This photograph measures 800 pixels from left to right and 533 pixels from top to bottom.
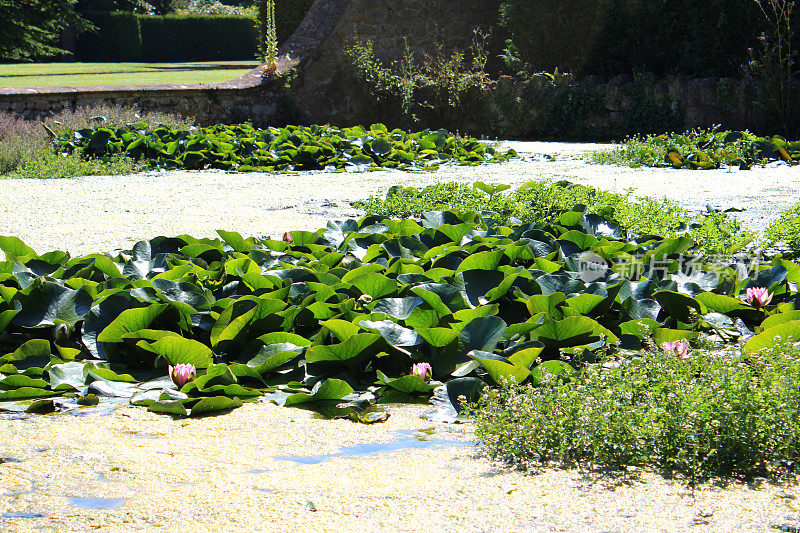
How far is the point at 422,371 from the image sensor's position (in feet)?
8.06

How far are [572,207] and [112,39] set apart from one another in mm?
31018

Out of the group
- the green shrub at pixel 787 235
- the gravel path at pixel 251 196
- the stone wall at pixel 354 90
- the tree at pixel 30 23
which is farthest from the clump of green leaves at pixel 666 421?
the tree at pixel 30 23

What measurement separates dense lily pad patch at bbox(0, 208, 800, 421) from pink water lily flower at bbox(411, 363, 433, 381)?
3 cm

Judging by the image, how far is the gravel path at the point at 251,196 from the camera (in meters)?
4.98

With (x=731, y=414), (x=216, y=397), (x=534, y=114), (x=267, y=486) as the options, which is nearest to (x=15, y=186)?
(x=216, y=397)

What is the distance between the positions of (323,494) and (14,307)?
5.64ft

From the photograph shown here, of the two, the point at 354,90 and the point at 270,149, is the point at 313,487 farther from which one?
the point at 354,90

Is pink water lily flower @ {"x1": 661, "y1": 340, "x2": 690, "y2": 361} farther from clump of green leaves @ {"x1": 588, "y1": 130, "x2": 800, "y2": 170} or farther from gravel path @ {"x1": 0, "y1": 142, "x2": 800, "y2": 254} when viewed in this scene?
clump of green leaves @ {"x1": 588, "y1": 130, "x2": 800, "y2": 170}

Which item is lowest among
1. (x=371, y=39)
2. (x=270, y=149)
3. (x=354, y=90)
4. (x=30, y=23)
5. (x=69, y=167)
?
(x=69, y=167)

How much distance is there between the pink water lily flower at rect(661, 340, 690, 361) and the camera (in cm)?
233

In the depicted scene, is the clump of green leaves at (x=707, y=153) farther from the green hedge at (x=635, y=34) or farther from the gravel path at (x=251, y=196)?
the green hedge at (x=635, y=34)

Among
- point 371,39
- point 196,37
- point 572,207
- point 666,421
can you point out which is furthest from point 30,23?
point 666,421

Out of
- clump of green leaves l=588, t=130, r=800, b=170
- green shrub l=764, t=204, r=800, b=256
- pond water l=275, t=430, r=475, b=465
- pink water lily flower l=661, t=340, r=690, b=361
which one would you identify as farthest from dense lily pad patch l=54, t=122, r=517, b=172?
pond water l=275, t=430, r=475, b=465

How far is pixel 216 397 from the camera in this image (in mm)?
2305
